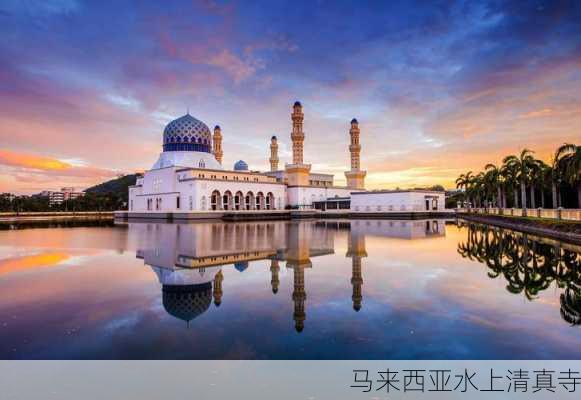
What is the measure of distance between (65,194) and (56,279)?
173 meters

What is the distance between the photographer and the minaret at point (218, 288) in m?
6.71

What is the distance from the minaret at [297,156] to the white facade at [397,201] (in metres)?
7.56

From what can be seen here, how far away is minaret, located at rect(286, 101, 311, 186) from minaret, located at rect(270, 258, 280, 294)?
45074 mm

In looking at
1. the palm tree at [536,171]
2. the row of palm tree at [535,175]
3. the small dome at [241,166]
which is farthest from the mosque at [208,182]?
the palm tree at [536,171]

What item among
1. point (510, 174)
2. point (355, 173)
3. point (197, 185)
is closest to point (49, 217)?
point (197, 185)

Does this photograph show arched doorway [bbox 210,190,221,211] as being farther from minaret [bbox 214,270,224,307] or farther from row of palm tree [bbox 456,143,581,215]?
minaret [bbox 214,270,224,307]

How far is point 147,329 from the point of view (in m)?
5.26

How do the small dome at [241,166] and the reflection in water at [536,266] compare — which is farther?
the small dome at [241,166]

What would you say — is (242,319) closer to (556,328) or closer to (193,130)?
(556,328)

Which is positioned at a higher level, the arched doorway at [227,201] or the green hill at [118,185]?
the green hill at [118,185]

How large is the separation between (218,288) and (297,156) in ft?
163

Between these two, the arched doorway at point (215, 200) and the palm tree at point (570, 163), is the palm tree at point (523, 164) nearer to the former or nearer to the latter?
the palm tree at point (570, 163)

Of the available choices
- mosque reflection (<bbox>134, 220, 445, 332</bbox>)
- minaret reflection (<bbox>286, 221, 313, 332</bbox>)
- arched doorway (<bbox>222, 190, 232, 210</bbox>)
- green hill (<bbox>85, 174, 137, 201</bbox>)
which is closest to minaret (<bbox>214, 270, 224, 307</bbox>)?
mosque reflection (<bbox>134, 220, 445, 332</bbox>)

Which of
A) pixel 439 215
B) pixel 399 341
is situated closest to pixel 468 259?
pixel 399 341
